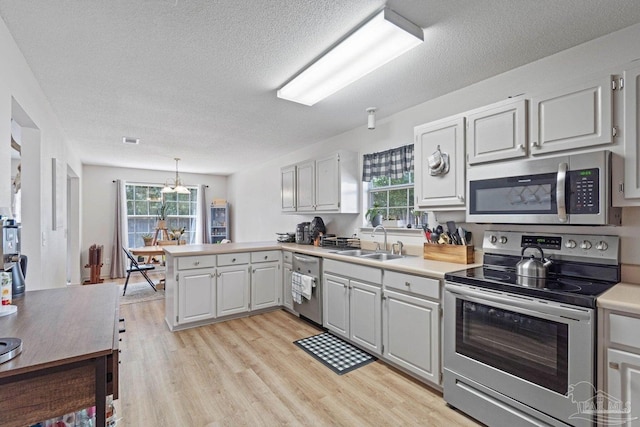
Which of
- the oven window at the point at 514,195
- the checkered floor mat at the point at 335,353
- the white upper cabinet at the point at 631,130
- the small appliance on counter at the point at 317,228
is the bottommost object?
the checkered floor mat at the point at 335,353

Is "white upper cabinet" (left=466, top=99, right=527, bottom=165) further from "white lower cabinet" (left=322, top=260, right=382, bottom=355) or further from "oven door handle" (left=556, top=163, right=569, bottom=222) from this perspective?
"white lower cabinet" (left=322, top=260, right=382, bottom=355)

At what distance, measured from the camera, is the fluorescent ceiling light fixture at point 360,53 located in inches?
68.1

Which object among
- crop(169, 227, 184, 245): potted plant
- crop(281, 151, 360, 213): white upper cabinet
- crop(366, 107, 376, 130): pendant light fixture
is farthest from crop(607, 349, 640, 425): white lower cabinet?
crop(169, 227, 184, 245): potted plant

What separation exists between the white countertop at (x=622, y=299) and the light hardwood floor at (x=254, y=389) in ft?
3.39

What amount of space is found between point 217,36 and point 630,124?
2.35m

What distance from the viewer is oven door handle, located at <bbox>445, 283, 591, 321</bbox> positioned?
58.4 inches

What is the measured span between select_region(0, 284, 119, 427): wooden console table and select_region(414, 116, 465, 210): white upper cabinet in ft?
7.51

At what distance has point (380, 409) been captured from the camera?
1996mm

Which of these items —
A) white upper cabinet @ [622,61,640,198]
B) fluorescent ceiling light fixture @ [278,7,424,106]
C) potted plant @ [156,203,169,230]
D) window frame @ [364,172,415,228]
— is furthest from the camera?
potted plant @ [156,203,169,230]

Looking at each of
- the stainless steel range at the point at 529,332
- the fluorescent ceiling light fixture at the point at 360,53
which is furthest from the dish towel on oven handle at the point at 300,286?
the fluorescent ceiling light fixture at the point at 360,53

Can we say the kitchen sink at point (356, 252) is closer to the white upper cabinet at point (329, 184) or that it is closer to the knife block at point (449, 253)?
the white upper cabinet at point (329, 184)

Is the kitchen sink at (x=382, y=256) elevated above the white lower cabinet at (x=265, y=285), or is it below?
above

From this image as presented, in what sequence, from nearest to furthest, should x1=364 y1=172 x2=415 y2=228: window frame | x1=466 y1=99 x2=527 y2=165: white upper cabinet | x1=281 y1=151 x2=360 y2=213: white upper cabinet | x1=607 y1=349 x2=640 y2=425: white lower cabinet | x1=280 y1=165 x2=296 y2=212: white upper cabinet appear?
x1=607 y1=349 x2=640 y2=425: white lower cabinet < x1=466 y1=99 x2=527 y2=165: white upper cabinet < x1=364 y1=172 x2=415 y2=228: window frame < x1=281 y1=151 x2=360 y2=213: white upper cabinet < x1=280 y1=165 x2=296 y2=212: white upper cabinet

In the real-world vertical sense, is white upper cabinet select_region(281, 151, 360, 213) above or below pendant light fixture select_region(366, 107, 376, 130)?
below
